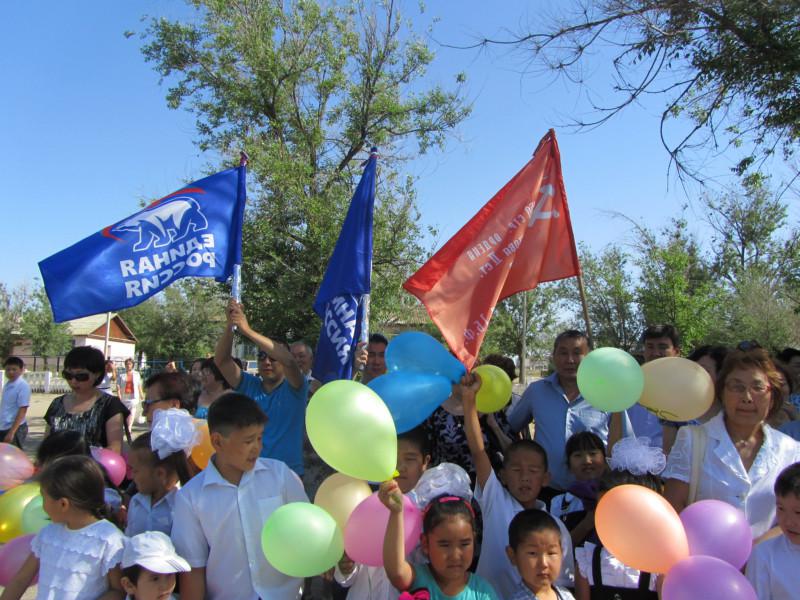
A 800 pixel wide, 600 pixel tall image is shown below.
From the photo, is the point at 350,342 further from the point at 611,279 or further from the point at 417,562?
the point at 611,279

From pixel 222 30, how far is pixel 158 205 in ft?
38.0

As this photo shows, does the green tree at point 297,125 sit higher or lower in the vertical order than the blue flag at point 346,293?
higher

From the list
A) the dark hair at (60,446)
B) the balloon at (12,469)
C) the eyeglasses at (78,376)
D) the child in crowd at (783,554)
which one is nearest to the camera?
the child in crowd at (783,554)

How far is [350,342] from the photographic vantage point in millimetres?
4258

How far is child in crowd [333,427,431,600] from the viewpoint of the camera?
108 inches

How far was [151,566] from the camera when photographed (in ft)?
7.67

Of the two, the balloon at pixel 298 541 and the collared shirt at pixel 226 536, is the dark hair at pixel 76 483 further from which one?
the balloon at pixel 298 541

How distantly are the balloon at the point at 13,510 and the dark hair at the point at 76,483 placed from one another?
69 centimetres

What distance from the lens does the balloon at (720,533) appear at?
2.44 m

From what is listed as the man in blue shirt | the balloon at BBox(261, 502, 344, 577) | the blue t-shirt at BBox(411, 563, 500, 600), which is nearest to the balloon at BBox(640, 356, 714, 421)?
the blue t-shirt at BBox(411, 563, 500, 600)

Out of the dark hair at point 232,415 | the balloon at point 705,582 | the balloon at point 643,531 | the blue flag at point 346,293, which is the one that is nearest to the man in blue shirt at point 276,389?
the blue flag at point 346,293

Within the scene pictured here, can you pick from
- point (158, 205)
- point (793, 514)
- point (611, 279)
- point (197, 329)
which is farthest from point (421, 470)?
point (197, 329)

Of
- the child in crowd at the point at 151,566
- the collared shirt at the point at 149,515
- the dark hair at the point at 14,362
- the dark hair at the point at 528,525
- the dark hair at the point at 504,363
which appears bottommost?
the child in crowd at the point at 151,566

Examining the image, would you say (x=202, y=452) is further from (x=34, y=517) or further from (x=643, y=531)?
(x=643, y=531)
